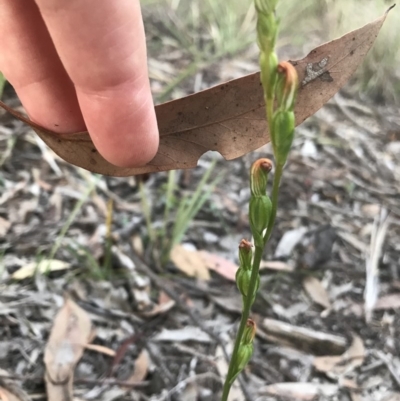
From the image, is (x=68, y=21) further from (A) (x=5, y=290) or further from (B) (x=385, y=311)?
(B) (x=385, y=311)

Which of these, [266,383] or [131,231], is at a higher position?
[131,231]

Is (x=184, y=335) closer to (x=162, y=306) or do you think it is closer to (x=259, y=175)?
(x=162, y=306)

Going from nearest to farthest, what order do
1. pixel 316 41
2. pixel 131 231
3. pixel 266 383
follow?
pixel 266 383 < pixel 131 231 < pixel 316 41

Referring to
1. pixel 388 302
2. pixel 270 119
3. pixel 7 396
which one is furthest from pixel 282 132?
pixel 388 302

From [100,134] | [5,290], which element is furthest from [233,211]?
[100,134]

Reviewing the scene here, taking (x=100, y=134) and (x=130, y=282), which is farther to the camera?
(x=130, y=282)

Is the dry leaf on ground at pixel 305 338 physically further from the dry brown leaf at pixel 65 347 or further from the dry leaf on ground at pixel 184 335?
the dry brown leaf at pixel 65 347
